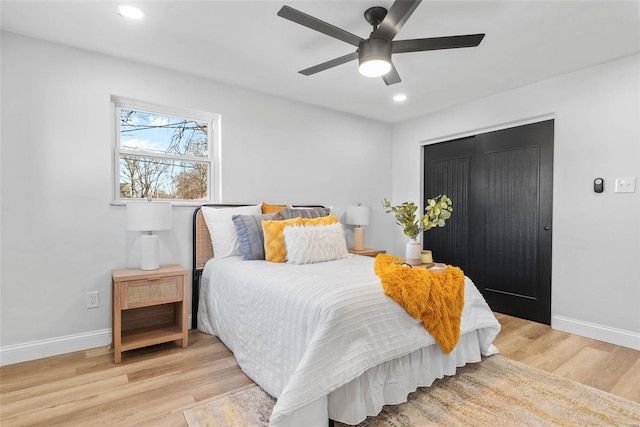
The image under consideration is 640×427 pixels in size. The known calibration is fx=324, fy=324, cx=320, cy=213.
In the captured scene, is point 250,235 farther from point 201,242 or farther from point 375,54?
point 375,54

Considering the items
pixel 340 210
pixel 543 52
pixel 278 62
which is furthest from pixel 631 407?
pixel 278 62

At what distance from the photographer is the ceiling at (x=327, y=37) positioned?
2086 mm

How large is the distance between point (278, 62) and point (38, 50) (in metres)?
1.81

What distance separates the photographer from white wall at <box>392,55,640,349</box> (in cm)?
271

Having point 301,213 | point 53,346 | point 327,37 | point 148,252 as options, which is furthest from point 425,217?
point 53,346

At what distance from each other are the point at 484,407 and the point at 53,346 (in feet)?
9.98

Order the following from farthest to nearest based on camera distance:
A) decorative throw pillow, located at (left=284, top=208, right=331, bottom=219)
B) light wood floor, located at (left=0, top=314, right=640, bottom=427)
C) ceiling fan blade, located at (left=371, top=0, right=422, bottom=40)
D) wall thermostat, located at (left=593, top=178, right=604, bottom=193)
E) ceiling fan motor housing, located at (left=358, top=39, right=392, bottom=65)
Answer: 1. decorative throw pillow, located at (left=284, top=208, right=331, bottom=219)
2. wall thermostat, located at (left=593, top=178, right=604, bottom=193)
3. ceiling fan motor housing, located at (left=358, top=39, right=392, bottom=65)
4. light wood floor, located at (left=0, top=314, right=640, bottom=427)
5. ceiling fan blade, located at (left=371, top=0, right=422, bottom=40)

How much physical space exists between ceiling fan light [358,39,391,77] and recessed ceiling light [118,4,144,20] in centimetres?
147

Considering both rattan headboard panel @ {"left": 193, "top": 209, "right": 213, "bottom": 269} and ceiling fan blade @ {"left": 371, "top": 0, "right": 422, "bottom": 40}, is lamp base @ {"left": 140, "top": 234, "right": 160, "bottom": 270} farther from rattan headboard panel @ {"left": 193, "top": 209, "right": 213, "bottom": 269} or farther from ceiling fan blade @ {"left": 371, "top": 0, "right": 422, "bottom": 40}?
ceiling fan blade @ {"left": 371, "top": 0, "right": 422, "bottom": 40}

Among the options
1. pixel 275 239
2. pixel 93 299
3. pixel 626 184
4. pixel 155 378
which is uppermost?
pixel 626 184

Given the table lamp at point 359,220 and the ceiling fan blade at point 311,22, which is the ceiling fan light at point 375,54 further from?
the table lamp at point 359,220

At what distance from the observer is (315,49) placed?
8.54 feet

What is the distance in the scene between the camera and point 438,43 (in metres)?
1.95

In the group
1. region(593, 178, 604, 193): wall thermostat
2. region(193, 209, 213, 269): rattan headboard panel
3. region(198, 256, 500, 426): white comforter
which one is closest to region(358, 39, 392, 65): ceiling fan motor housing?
region(198, 256, 500, 426): white comforter
